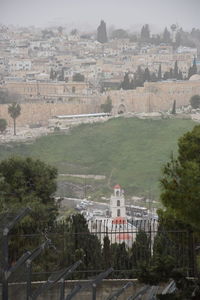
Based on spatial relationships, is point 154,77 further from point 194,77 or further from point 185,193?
point 185,193

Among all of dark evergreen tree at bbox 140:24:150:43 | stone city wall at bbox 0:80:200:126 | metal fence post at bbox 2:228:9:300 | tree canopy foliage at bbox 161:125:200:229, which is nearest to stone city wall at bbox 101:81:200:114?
stone city wall at bbox 0:80:200:126

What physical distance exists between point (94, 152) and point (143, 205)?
14.2 meters

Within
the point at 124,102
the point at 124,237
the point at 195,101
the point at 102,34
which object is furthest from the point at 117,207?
the point at 102,34

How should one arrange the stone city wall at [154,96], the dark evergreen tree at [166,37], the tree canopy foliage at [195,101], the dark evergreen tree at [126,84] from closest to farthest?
the tree canopy foliage at [195,101], the stone city wall at [154,96], the dark evergreen tree at [126,84], the dark evergreen tree at [166,37]

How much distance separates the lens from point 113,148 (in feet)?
179

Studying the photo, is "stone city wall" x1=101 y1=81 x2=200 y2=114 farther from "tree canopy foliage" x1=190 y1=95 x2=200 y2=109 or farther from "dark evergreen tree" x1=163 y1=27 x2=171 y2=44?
"dark evergreen tree" x1=163 y1=27 x2=171 y2=44

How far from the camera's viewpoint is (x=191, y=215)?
6.46 metres

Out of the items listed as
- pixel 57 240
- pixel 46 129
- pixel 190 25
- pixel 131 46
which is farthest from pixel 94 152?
pixel 57 240

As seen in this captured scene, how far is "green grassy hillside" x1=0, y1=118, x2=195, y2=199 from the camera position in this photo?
163ft

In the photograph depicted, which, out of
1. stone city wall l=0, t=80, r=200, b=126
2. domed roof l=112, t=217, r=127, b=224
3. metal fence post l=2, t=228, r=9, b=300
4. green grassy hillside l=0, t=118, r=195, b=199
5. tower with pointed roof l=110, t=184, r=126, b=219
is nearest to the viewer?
metal fence post l=2, t=228, r=9, b=300

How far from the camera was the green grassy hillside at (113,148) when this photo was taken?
49.7 m

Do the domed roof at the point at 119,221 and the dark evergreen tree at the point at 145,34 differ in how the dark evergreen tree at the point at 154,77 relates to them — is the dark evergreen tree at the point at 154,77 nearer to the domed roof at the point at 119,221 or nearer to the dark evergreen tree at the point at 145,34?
the dark evergreen tree at the point at 145,34

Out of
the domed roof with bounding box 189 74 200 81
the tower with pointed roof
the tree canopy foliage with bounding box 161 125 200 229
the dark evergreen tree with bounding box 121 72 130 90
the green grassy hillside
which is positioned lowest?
the tower with pointed roof

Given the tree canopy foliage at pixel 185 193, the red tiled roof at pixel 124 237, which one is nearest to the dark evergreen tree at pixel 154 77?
the red tiled roof at pixel 124 237
